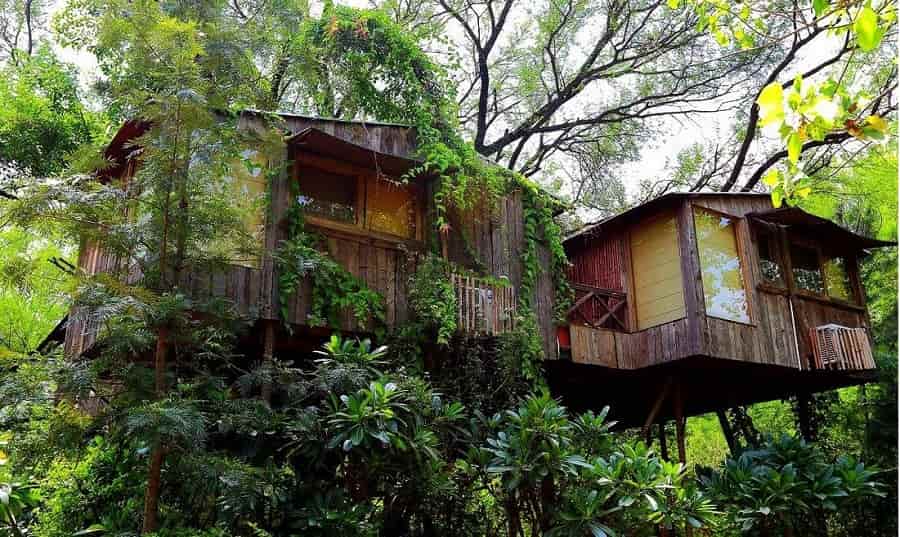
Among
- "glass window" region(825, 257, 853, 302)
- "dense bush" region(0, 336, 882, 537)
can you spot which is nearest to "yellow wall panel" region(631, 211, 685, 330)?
"dense bush" region(0, 336, 882, 537)

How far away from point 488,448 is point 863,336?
6.31m

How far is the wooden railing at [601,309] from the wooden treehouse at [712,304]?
18mm

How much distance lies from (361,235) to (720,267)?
504 cm

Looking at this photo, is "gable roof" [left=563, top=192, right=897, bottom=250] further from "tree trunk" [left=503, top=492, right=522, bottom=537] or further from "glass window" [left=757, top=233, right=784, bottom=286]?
"tree trunk" [left=503, top=492, right=522, bottom=537]

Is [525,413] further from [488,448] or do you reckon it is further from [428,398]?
[428,398]

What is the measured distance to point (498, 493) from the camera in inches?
330

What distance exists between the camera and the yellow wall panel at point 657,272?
10789 mm

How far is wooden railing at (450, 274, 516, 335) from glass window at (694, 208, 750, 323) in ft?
9.16

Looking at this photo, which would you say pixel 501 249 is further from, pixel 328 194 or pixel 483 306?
pixel 328 194

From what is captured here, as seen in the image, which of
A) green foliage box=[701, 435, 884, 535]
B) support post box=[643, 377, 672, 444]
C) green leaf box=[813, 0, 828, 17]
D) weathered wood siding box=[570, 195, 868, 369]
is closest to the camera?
green leaf box=[813, 0, 828, 17]

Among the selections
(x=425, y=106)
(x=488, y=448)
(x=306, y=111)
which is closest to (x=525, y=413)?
(x=488, y=448)

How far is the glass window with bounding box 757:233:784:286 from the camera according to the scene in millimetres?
11250

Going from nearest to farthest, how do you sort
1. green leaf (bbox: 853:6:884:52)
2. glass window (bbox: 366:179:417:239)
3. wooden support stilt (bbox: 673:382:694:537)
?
green leaf (bbox: 853:6:884:52) → glass window (bbox: 366:179:417:239) → wooden support stilt (bbox: 673:382:694:537)

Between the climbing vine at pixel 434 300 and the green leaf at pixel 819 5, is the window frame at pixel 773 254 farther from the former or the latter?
the green leaf at pixel 819 5
